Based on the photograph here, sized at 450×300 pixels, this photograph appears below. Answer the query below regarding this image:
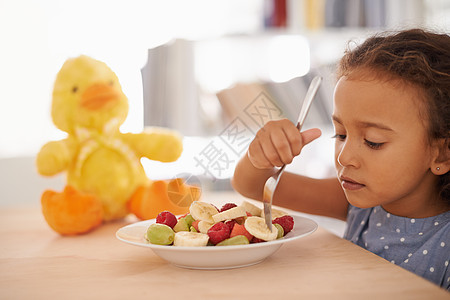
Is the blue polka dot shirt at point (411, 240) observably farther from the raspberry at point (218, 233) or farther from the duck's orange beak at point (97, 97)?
the duck's orange beak at point (97, 97)

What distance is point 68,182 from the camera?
97cm

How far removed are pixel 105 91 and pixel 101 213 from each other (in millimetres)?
251

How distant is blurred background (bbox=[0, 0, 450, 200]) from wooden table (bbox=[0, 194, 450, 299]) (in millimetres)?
1312

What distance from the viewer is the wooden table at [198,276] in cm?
53

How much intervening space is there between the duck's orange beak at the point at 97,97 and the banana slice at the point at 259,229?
0.46 m

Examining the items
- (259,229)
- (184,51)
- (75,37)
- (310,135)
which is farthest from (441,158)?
(75,37)

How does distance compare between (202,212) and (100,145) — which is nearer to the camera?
(202,212)

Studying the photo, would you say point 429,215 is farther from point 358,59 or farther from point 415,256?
point 358,59

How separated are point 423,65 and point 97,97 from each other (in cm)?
62

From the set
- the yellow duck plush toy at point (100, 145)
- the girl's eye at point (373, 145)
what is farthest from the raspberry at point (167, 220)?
the girl's eye at point (373, 145)

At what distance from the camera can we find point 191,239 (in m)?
0.60

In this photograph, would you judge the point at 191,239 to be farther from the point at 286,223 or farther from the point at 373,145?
the point at 373,145

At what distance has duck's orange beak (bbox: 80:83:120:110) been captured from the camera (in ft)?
3.15

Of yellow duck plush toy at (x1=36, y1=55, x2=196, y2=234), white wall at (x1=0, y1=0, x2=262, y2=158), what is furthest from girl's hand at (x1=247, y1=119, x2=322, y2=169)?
white wall at (x1=0, y1=0, x2=262, y2=158)
